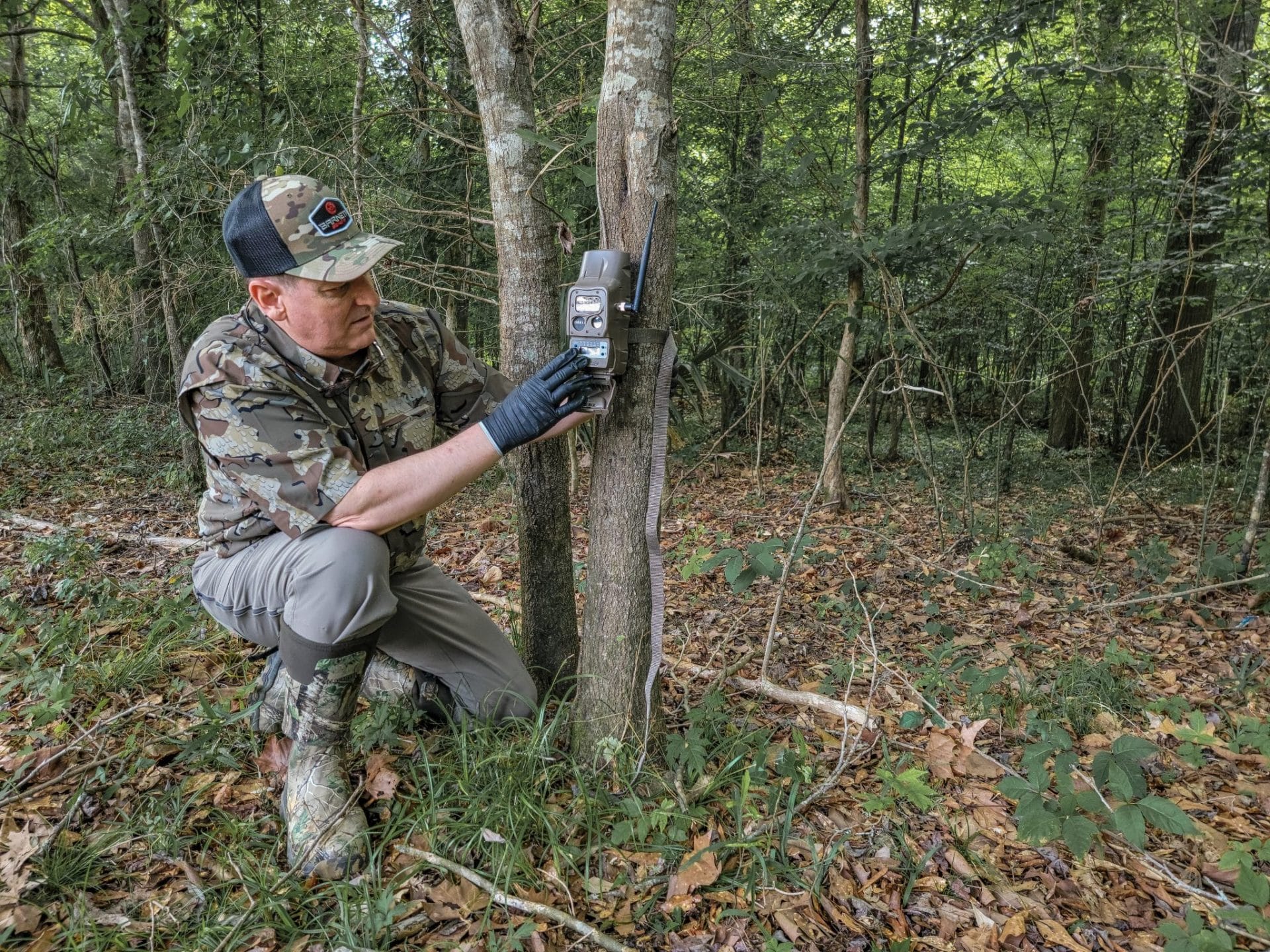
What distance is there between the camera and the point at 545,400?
184cm

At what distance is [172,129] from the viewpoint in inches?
203

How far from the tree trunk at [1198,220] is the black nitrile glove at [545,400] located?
120 inches

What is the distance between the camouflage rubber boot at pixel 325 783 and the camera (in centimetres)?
189

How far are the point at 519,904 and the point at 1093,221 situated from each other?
7341 mm

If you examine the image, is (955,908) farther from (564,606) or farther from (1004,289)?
(1004,289)

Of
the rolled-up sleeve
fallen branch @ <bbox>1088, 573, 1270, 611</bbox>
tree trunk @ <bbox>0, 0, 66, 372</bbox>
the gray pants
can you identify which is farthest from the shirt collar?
tree trunk @ <bbox>0, 0, 66, 372</bbox>

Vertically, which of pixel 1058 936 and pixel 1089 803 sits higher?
pixel 1089 803

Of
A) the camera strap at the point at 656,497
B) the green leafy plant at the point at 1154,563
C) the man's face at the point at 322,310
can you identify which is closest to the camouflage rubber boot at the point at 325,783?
the camera strap at the point at 656,497

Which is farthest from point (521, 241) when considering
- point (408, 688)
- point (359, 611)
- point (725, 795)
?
point (725, 795)

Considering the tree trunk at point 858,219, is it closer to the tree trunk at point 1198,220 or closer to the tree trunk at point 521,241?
the tree trunk at point 1198,220

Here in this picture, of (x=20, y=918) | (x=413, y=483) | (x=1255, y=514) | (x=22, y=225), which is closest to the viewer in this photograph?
(x=20, y=918)

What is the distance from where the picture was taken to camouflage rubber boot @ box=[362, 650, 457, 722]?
2.51m

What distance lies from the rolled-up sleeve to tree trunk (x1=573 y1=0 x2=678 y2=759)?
722 mm

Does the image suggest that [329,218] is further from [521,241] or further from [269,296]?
[521,241]
